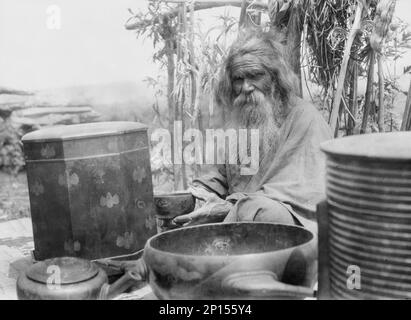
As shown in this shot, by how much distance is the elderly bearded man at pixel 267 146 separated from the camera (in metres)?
3.00

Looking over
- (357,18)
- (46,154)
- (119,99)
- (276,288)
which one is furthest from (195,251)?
(119,99)

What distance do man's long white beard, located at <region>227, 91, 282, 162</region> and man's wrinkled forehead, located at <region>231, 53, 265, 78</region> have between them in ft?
0.50

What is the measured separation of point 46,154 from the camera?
9.55 ft

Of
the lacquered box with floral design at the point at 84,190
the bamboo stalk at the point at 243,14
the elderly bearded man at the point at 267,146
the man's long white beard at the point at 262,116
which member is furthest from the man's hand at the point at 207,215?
the bamboo stalk at the point at 243,14

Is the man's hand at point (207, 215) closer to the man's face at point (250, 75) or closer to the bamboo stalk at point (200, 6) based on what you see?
the man's face at point (250, 75)

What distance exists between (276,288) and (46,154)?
1.76m

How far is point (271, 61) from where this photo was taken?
3.48m

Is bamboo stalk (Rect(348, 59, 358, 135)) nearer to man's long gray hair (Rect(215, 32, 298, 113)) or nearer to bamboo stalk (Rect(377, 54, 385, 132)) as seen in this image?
bamboo stalk (Rect(377, 54, 385, 132))

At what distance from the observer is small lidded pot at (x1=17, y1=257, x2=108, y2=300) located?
7.39ft

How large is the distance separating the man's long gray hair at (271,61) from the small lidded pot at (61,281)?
1.79m

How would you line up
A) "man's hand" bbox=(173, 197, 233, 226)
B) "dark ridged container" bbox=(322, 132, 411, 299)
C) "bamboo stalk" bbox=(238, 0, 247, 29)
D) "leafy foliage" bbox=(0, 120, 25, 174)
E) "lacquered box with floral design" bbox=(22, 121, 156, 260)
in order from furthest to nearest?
"leafy foliage" bbox=(0, 120, 25, 174), "bamboo stalk" bbox=(238, 0, 247, 29), "man's hand" bbox=(173, 197, 233, 226), "lacquered box with floral design" bbox=(22, 121, 156, 260), "dark ridged container" bbox=(322, 132, 411, 299)

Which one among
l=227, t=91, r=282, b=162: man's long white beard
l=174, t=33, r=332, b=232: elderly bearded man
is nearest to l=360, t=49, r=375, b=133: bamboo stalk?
l=174, t=33, r=332, b=232: elderly bearded man

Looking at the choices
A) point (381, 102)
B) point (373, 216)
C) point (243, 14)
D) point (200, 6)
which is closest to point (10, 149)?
point (200, 6)

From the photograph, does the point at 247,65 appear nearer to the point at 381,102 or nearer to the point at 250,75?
the point at 250,75
